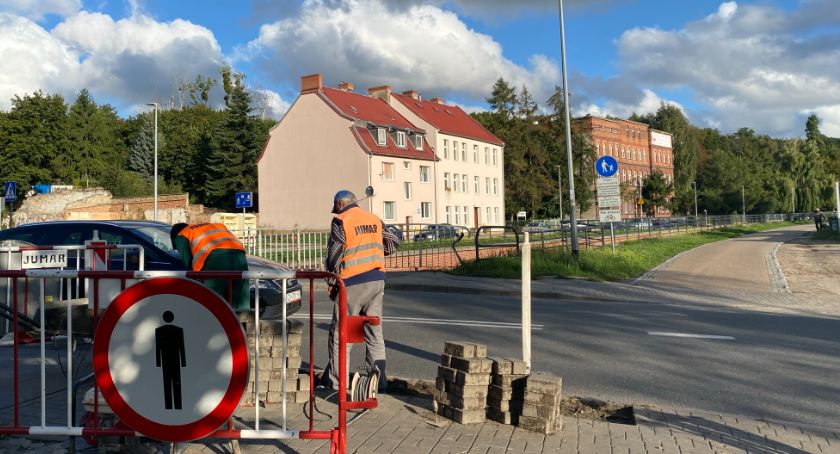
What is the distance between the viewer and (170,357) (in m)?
3.79

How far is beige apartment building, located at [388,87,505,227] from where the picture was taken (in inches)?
2357

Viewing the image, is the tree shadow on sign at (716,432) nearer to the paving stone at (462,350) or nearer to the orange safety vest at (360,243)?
the paving stone at (462,350)

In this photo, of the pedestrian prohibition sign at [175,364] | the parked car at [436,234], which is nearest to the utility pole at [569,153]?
the parked car at [436,234]

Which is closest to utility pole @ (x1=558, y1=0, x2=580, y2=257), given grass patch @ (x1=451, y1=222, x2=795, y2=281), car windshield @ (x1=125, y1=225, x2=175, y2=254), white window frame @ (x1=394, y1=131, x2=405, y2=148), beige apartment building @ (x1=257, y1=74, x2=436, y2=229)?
grass patch @ (x1=451, y1=222, x2=795, y2=281)

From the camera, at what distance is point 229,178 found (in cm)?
6481

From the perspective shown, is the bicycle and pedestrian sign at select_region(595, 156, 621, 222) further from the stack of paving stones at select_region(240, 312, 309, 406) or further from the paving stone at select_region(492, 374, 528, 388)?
the stack of paving stones at select_region(240, 312, 309, 406)

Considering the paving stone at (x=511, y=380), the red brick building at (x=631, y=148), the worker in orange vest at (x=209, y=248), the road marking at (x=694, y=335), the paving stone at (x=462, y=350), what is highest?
the red brick building at (x=631, y=148)

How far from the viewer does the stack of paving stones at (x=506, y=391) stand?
16.9ft

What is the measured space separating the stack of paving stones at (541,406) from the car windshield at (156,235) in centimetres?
606

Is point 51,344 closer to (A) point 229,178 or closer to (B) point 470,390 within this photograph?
(B) point 470,390

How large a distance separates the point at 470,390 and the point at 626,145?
307 ft

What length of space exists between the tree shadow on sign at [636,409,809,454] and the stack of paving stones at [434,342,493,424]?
1.26 meters

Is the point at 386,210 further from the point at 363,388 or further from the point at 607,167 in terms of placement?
the point at 363,388

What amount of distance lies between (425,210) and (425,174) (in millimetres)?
3075
